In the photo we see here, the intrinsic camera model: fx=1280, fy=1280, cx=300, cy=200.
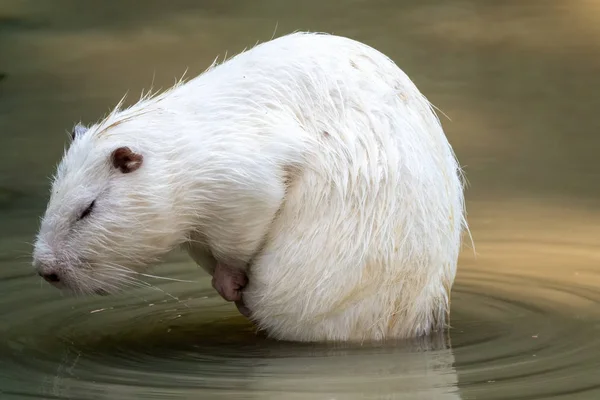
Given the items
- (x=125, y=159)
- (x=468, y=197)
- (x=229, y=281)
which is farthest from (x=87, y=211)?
(x=468, y=197)

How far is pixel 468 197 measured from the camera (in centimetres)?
695

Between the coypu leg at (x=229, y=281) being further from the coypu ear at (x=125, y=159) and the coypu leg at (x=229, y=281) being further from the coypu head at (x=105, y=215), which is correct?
the coypu ear at (x=125, y=159)

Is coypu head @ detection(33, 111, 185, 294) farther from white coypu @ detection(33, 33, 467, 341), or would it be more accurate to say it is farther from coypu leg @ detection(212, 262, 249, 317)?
coypu leg @ detection(212, 262, 249, 317)

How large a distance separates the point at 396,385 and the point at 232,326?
1.08 metres

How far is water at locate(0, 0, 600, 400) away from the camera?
4.03 metres

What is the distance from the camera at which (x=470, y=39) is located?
880 cm

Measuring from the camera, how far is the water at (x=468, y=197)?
4.03m

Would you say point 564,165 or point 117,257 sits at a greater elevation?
point 564,165

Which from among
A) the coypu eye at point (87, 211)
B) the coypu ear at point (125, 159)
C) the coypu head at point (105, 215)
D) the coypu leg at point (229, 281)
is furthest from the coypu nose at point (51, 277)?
the coypu leg at point (229, 281)

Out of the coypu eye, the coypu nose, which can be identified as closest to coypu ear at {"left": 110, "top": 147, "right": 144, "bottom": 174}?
the coypu eye

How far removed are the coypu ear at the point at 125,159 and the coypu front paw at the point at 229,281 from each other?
0.52 m

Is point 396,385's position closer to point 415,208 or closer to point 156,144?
point 415,208

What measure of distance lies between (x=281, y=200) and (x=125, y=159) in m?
0.54

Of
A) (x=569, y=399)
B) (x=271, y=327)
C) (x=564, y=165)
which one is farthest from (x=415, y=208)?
(x=564, y=165)
